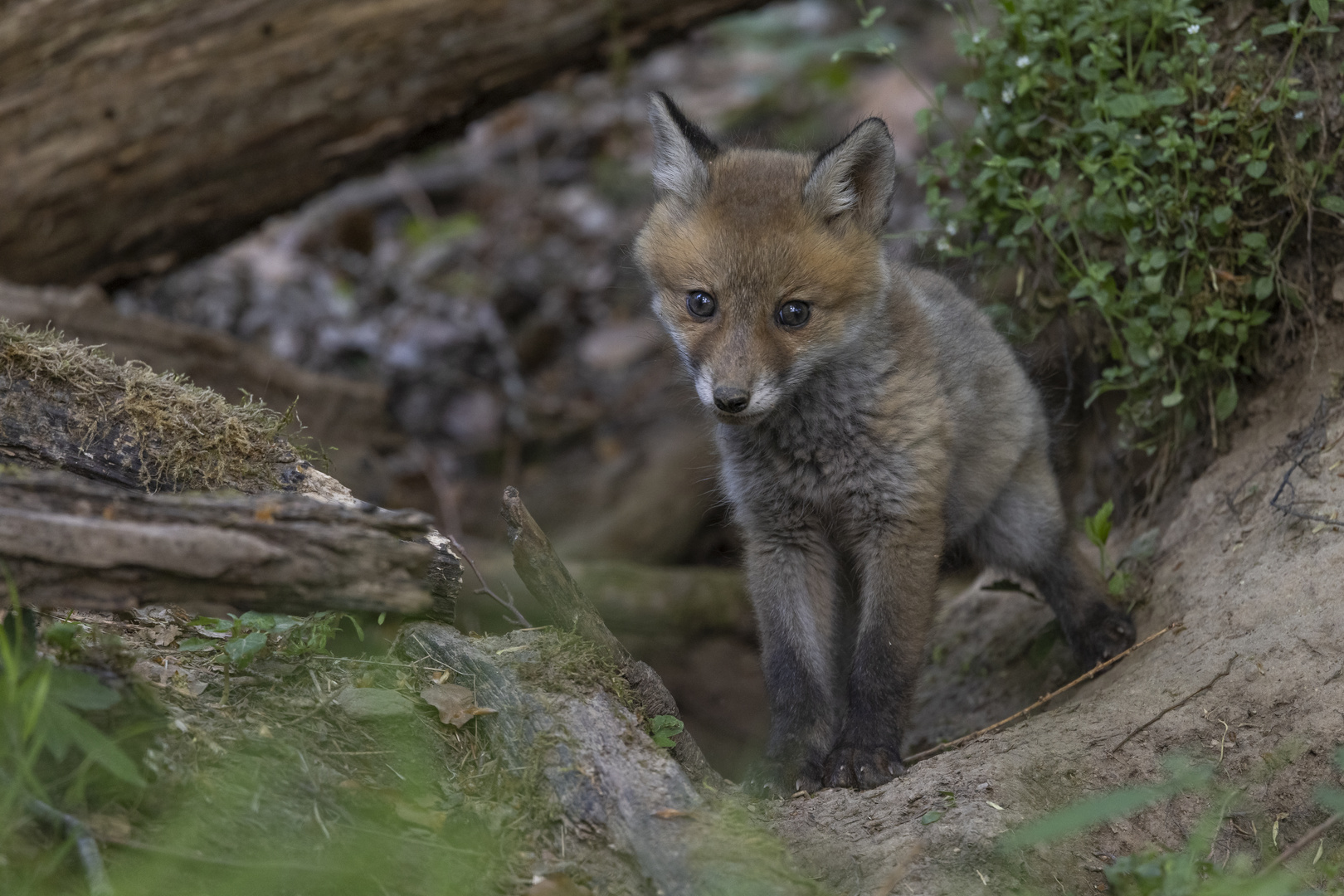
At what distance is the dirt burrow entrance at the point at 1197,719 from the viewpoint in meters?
2.92

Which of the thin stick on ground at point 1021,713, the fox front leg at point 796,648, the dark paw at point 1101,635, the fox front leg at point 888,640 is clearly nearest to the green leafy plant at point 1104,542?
the dark paw at point 1101,635

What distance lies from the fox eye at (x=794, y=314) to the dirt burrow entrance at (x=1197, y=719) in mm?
1524

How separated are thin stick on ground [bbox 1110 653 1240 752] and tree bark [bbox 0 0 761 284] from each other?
13.0ft

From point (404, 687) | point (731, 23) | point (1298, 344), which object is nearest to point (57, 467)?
point (404, 687)

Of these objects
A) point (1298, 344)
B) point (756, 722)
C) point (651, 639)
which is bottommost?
point (756, 722)

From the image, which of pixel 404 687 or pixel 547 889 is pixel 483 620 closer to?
pixel 404 687

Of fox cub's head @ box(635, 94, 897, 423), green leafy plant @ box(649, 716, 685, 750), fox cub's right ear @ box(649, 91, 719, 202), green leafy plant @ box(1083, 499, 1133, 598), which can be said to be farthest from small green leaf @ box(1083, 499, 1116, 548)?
green leafy plant @ box(649, 716, 685, 750)

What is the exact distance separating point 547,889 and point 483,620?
13.1 ft

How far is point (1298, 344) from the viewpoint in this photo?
14.4ft

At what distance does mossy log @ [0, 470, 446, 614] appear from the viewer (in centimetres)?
211

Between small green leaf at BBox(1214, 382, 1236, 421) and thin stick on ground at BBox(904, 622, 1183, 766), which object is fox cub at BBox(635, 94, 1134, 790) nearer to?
thin stick on ground at BBox(904, 622, 1183, 766)

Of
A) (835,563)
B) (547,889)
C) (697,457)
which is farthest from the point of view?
(697,457)

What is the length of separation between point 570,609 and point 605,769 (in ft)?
2.07

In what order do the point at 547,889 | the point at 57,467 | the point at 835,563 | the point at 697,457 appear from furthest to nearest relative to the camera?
the point at 697,457, the point at 835,563, the point at 57,467, the point at 547,889
